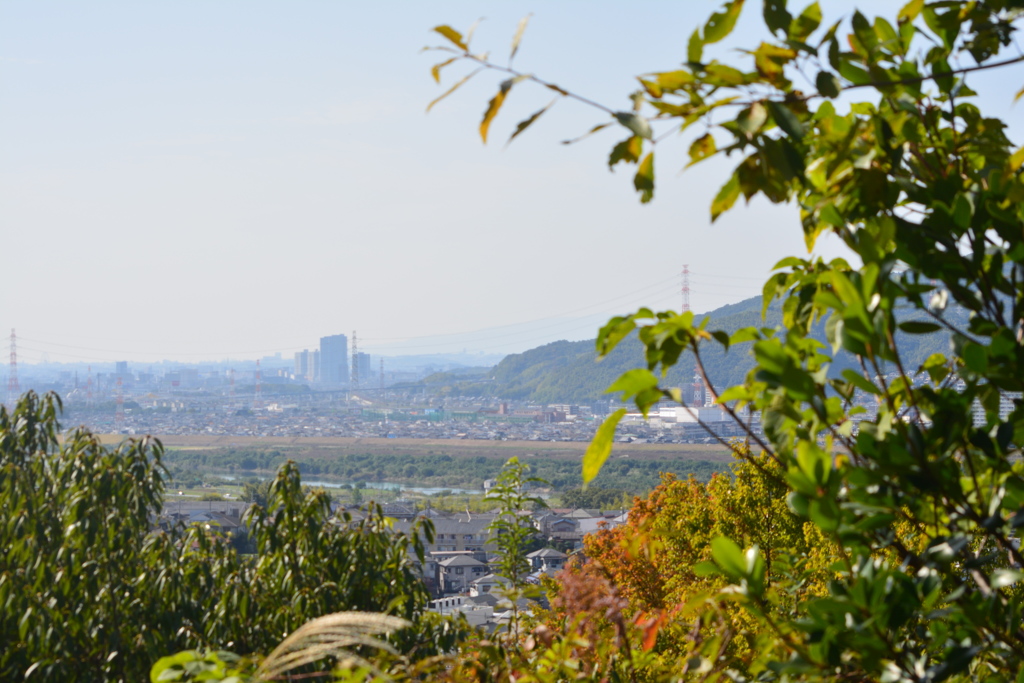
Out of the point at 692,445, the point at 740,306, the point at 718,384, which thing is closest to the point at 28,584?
the point at 692,445

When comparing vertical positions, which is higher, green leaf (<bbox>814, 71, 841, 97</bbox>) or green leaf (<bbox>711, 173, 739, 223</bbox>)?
green leaf (<bbox>814, 71, 841, 97</bbox>)

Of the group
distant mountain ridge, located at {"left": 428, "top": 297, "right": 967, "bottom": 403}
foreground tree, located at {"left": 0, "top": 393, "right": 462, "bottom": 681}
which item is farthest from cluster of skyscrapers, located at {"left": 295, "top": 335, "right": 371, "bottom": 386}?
foreground tree, located at {"left": 0, "top": 393, "right": 462, "bottom": 681}

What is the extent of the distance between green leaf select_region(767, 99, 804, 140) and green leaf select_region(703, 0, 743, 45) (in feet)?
0.33

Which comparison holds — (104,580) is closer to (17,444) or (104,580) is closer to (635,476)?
(17,444)

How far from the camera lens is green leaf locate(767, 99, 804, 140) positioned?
2.48ft

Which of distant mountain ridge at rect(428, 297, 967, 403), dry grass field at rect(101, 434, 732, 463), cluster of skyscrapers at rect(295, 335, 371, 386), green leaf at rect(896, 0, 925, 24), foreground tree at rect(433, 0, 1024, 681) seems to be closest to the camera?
foreground tree at rect(433, 0, 1024, 681)

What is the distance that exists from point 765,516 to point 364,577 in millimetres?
4889

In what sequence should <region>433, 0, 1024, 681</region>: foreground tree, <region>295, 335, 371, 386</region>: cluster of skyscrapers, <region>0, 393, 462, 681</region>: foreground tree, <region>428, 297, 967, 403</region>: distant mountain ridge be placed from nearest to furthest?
<region>433, 0, 1024, 681</region>: foreground tree
<region>0, 393, 462, 681</region>: foreground tree
<region>428, 297, 967, 403</region>: distant mountain ridge
<region>295, 335, 371, 386</region>: cluster of skyscrapers

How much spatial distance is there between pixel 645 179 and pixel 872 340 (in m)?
0.28

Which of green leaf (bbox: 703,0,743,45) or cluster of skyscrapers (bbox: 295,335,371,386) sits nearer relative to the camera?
green leaf (bbox: 703,0,743,45)

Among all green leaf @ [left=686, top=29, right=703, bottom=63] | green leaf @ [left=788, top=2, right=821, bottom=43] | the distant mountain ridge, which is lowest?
the distant mountain ridge

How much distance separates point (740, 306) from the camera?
84.2m

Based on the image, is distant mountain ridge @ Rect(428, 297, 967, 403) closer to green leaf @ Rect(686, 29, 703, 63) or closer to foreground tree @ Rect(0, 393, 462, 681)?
foreground tree @ Rect(0, 393, 462, 681)

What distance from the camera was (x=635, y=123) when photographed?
2.64 feet
